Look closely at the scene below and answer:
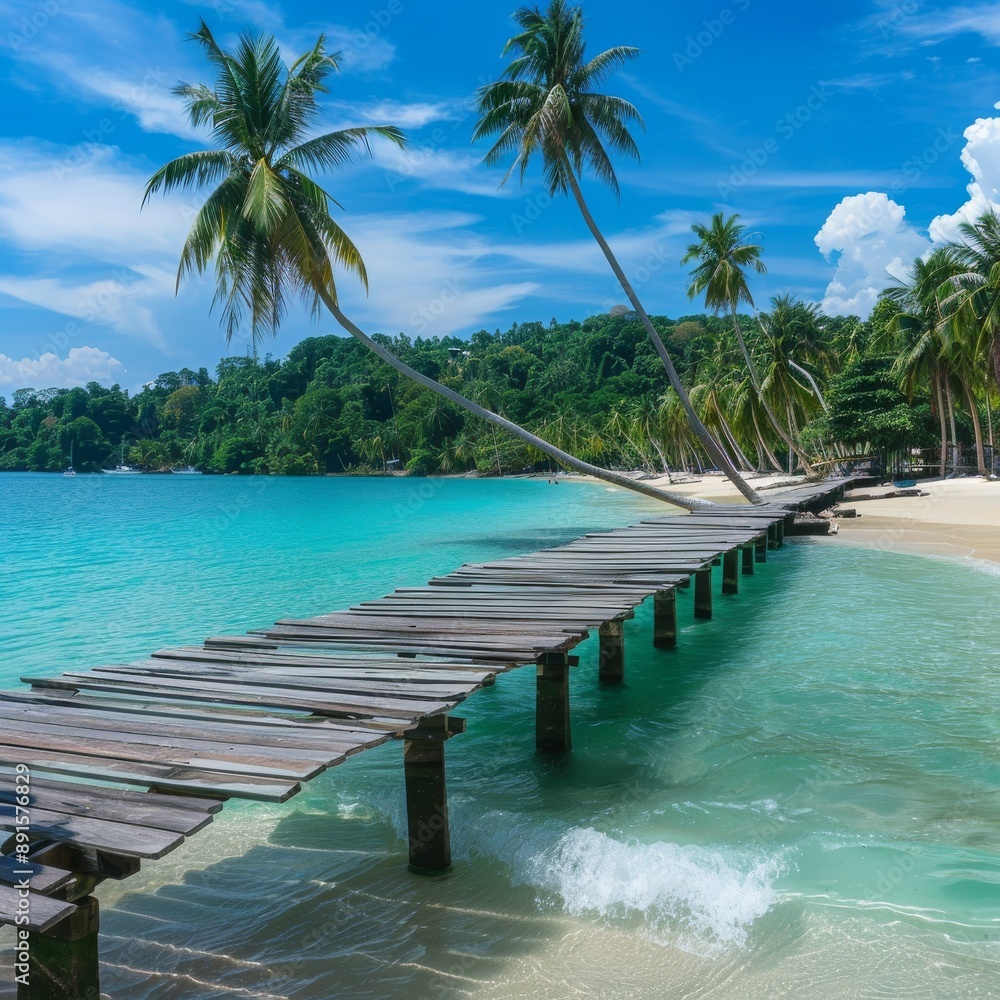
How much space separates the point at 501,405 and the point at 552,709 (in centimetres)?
8608

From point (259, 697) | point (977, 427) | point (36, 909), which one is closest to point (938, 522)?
point (977, 427)

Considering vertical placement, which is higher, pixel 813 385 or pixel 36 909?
pixel 813 385

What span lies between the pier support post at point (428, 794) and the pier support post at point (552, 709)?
77.9 inches

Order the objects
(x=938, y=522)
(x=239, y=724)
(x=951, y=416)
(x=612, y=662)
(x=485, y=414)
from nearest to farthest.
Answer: (x=239, y=724) → (x=612, y=662) → (x=485, y=414) → (x=938, y=522) → (x=951, y=416)

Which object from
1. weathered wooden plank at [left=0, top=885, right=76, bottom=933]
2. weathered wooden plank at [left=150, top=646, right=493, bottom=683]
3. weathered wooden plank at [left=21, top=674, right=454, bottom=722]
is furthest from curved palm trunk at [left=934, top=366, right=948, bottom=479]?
weathered wooden plank at [left=0, top=885, right=76, bottom=933]

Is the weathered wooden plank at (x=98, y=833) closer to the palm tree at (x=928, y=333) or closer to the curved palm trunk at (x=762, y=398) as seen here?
the curved palm trunk at (x=762, y=398)

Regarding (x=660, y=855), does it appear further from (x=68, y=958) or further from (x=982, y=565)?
(x=982, y=565)

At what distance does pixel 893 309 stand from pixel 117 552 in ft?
140

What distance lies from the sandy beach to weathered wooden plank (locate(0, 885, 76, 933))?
17.9 meters

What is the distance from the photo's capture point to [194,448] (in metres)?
126

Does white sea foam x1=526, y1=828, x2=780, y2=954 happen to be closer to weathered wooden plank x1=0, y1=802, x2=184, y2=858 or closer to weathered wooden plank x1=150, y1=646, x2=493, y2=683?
weathered wooden plank x1=150, y1=646, x2=493, y2=683

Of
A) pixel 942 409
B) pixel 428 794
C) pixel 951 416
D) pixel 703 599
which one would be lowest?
pixel 703 599

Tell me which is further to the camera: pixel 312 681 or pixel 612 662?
pixel 612 662

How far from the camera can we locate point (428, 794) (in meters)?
4.77
